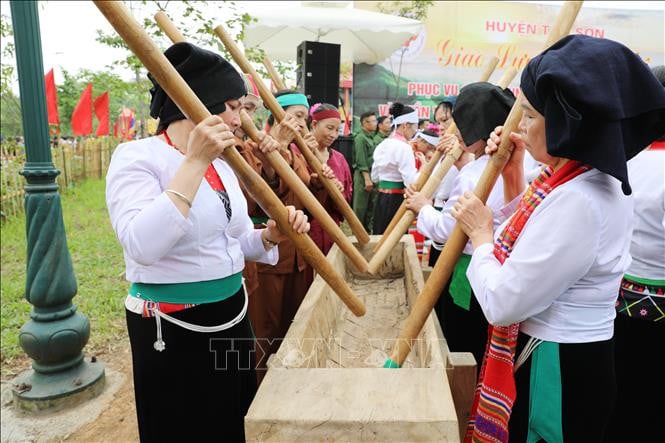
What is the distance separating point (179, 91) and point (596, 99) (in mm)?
1081

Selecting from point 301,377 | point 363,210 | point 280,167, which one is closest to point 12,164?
point 363,210

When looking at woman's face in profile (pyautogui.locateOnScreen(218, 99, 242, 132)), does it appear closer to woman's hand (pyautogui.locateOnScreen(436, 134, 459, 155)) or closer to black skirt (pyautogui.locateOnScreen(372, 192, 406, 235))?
woman's hand (pyautogui.locateOnScreen(436, 134, 459, 155))

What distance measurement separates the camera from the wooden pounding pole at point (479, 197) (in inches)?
65.8

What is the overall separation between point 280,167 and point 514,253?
1.14m

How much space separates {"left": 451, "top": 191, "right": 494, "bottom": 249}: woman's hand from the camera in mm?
1505

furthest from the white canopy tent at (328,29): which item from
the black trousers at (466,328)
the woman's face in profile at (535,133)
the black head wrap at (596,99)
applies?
the black head wrap at (596,99)

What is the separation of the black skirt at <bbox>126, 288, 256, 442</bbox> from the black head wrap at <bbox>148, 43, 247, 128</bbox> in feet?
2.23

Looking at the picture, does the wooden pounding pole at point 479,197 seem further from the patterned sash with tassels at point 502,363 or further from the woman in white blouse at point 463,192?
the woman in white blouse at point 463,192

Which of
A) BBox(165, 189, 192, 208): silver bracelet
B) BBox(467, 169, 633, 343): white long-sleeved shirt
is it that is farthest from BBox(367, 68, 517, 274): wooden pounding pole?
BBox(165, 189, 192, 208): silver bracelet

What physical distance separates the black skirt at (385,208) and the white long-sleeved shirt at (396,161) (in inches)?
9.1

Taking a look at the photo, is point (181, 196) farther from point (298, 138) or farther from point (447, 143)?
point (447, 143)

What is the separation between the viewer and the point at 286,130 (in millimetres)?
2863

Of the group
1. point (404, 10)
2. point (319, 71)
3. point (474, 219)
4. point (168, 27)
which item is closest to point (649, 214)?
point (474, 219)

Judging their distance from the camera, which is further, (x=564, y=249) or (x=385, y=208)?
(x=385, y=208)
